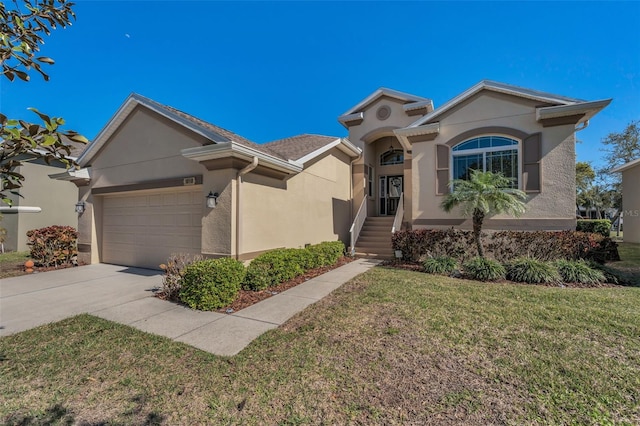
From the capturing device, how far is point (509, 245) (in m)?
9.52

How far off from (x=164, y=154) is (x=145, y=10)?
15.2 feet

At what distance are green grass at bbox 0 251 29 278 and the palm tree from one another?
14.1m

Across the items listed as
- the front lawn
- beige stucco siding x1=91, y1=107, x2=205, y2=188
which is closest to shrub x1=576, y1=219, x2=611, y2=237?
the front lawn

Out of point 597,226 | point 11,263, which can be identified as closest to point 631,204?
point 597,226

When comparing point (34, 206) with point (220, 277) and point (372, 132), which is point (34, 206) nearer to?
point (220, 277)

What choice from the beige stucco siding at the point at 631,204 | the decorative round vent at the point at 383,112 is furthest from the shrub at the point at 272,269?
the beige stucco siding at the point at 631,204

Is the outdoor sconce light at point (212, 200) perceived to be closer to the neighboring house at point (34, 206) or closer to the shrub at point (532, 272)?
the shrub at point (532, 272)

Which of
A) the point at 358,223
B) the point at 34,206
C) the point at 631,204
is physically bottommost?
the point at 358,223

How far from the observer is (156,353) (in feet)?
12.9

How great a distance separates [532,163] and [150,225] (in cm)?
1294

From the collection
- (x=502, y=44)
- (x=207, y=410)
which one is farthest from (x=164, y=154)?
(x=502, y=44)

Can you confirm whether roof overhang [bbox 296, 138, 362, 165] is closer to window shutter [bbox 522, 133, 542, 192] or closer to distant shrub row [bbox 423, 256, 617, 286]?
distant shrub row [bbox 423, 256, 617, 286]

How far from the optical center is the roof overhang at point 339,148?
33.0ft

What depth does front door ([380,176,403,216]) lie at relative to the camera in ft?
53.6
